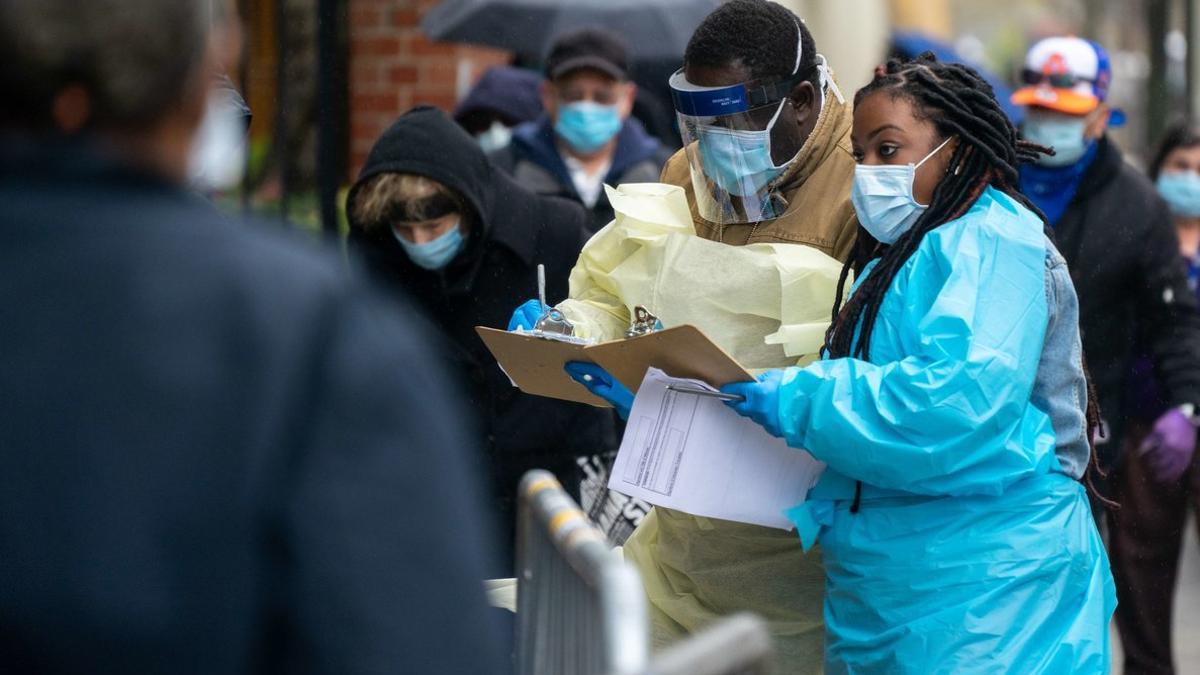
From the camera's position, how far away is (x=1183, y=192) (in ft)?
19.2

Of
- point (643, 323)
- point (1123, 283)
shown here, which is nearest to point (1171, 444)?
point (1123, 283)

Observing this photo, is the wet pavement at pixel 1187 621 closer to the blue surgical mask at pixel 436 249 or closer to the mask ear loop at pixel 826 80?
the blue surgical mask at pixel 436 249

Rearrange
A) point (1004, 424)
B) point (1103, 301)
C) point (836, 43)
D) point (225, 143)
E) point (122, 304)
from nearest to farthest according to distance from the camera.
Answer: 1. point (122, 304)
2. point (225, 143)
3. point (1004, 424)
4. point (1103, 301)
5. point (836, 43)

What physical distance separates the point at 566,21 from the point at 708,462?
4.32m

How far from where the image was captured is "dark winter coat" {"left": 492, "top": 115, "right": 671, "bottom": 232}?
19.1 feet

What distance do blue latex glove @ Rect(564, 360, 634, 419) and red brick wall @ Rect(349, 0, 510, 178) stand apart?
445 centimetres

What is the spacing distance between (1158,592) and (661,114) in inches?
116

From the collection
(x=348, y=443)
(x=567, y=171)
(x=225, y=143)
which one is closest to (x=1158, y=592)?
(x=567, y=171)

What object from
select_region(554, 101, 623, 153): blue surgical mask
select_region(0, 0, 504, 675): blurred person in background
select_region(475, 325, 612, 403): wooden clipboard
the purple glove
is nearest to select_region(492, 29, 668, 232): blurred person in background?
select_region(554, 101, 623, 153): blue surgical mask

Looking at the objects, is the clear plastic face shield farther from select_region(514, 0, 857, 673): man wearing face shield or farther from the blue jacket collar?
the blue jacket collar

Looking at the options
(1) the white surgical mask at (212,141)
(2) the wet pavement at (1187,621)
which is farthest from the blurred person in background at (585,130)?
(1) the white surgical mask at (212,141)

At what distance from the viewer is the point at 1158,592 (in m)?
5.07

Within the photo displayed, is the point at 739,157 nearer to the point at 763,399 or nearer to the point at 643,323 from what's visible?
the point at 643,323

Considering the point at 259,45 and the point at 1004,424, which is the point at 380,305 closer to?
the point at 1004,424
